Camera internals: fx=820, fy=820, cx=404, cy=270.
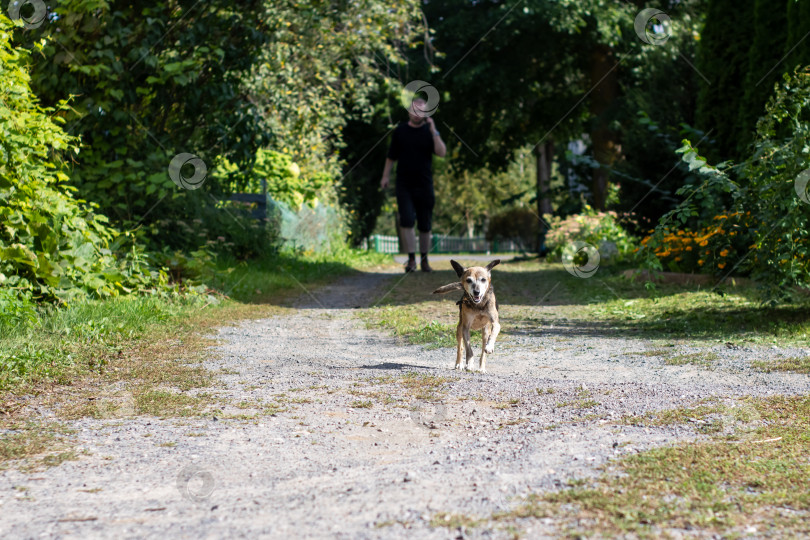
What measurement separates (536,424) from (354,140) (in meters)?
20.5

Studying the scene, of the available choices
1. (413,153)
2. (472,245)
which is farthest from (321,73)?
(472,245)

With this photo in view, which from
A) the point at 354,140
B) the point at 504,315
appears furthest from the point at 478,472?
the point at 354,140

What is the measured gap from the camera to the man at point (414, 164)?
11.3 m

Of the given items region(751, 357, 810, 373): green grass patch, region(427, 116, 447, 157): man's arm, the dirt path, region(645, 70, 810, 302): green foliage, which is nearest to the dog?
the dirt path

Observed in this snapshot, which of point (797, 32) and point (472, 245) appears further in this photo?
point (472, 245)

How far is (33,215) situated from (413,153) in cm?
593

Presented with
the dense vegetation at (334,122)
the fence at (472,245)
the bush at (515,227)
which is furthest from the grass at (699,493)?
the fence at (472,245)

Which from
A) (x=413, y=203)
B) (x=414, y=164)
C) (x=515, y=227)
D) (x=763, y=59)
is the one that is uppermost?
(x=763, y=59)

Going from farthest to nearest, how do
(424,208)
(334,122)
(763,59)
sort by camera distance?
1. (334,122)
2. (424,208)
3. (763,59)

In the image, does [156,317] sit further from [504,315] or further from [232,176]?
[232,176]

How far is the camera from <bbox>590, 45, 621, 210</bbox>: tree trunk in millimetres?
19250

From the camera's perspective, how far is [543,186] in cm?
2605

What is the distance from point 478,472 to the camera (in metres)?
3.06

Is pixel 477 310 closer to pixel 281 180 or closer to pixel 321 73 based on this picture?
pixel 281 180
